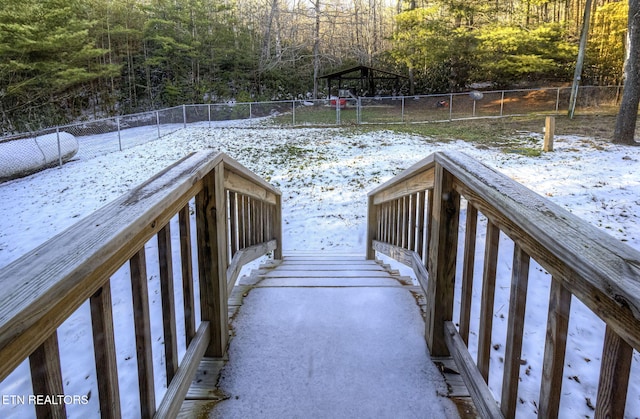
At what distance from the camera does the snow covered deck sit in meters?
1.90

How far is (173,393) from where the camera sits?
5.40 ft

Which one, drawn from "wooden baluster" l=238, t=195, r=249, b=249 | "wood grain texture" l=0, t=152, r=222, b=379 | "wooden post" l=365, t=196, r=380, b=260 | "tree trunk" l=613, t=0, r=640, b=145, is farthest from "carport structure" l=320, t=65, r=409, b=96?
"wood grain texture" l=0, t=152, r=222, b=379

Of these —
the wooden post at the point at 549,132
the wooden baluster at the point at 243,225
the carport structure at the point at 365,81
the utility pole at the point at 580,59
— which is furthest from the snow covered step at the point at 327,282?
the carport structure at the point at 365,81

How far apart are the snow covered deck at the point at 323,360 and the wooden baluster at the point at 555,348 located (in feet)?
2.30

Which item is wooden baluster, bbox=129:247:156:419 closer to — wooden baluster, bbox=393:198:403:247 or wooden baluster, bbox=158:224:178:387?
wooden baluster, bbox=158:224:178:387

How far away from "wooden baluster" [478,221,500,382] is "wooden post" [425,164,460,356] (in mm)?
488

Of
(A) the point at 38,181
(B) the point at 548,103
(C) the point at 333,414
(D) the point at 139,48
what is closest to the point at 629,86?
(B) the point at 548,103

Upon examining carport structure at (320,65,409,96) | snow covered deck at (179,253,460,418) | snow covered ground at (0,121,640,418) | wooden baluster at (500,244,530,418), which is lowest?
snow covered ground at (0,121,640,418)

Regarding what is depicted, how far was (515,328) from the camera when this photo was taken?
1.47 m

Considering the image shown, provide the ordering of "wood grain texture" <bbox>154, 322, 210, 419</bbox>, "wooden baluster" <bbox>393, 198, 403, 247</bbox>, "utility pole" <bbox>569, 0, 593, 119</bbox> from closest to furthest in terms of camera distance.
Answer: "wood grain texture" <bbox>154, 322, 210, 419</bbox> < "wooden baluster" <bbox>393, 198, 403, 247</bbox> < "utility pole" <bbox>569, 0, 593, 119</bbox>

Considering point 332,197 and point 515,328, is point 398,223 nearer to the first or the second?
point 515,328

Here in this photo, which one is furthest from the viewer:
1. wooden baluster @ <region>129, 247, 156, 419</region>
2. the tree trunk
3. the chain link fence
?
the chain link fence

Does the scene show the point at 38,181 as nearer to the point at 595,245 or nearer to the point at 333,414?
the point at 333,414

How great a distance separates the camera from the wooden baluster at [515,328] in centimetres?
144
